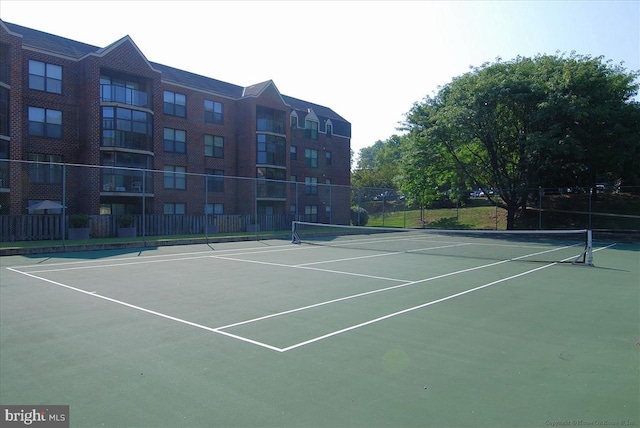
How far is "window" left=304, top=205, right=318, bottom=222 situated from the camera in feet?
113

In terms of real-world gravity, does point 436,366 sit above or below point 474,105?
below

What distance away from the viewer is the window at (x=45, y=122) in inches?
1034

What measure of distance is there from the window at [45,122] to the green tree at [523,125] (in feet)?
78.4

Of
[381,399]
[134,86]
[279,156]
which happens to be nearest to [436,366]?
[381,399]

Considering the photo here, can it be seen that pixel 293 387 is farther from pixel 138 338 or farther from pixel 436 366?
pixel 138 338

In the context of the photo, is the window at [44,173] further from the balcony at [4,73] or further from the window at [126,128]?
the window at [126,128]

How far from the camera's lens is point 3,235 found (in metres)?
19.7

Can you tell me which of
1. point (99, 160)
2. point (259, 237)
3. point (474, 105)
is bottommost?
point (259, 237)

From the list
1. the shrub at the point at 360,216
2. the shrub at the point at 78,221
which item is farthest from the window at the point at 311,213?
the shrub at the point at 78,221

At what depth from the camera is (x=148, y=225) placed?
81.1 ft

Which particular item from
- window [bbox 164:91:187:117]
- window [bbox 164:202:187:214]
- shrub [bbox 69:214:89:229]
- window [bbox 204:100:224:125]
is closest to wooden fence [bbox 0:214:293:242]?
shrub [bbox 69:214:89:229]

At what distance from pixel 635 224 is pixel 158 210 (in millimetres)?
32487

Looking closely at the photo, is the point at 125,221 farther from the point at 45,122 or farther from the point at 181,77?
the point at 181,77

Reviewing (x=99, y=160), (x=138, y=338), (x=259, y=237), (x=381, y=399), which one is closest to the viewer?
(x=381, y=399)
